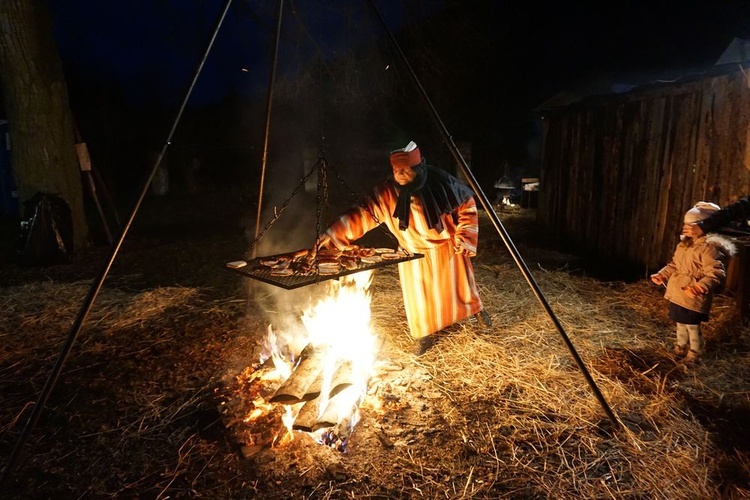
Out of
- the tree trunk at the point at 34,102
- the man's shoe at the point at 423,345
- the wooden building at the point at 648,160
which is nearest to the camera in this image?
the man's shoe at the point at 423,345

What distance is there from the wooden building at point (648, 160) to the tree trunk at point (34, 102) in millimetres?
10364

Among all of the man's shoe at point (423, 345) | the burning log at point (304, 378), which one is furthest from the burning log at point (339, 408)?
the man's shoe at point (423, 345)

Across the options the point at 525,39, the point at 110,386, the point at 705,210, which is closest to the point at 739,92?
the point at 705,210

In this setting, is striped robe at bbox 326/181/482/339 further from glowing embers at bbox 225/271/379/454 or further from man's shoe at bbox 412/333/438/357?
glowing embers at bbox 225/271/379/454

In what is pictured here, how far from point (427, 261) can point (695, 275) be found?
2431 millimetres

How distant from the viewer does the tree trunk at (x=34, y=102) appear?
796cm

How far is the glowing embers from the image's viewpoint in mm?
3227

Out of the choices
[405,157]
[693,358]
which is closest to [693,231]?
[693,358]

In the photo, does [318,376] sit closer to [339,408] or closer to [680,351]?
[339,408]

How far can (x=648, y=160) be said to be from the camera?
7.50m

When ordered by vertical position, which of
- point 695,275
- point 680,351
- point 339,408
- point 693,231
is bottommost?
point 680,351

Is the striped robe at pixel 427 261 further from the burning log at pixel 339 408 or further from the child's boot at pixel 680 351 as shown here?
the child's boot at pixel 680 351

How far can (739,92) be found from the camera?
5.89 m

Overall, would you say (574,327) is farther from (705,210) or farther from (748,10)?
(748,10)
